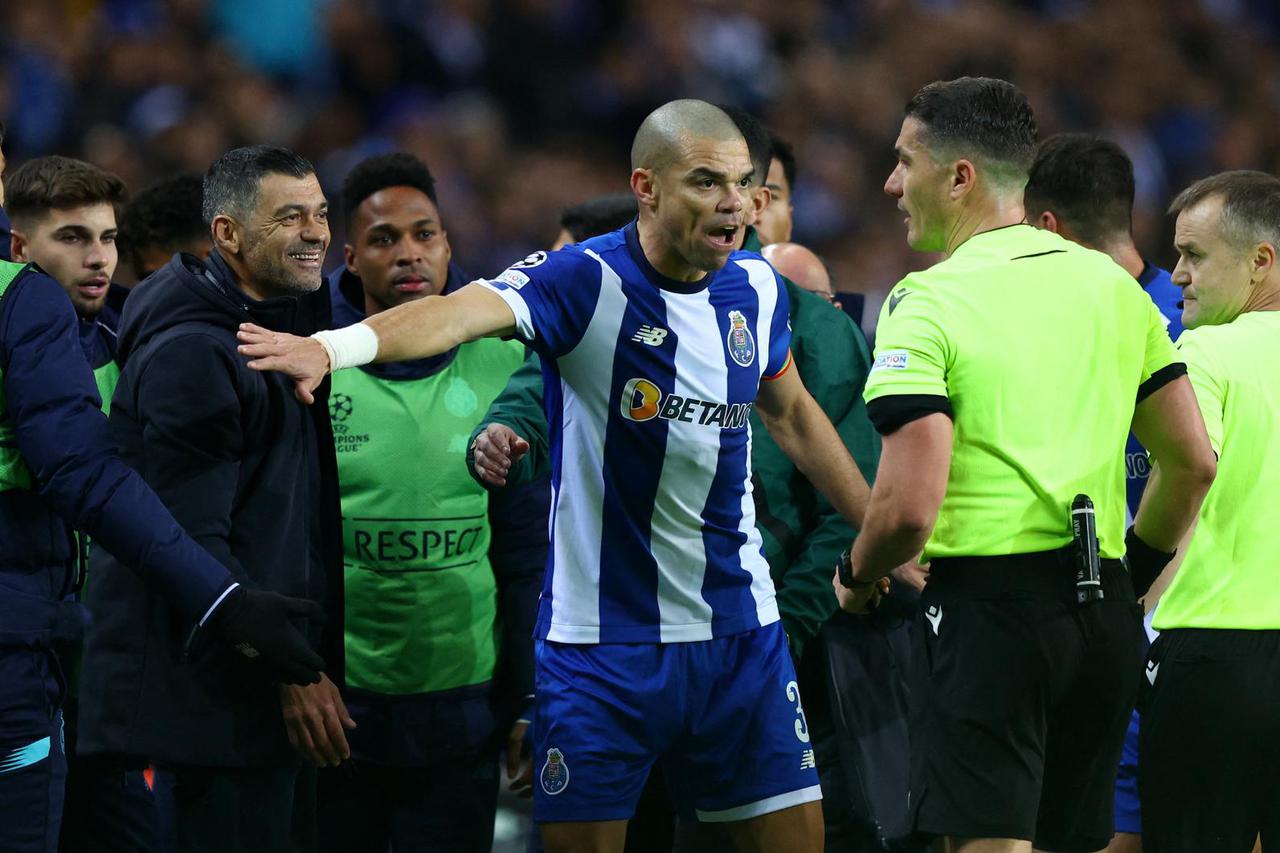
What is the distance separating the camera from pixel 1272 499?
4.14 m

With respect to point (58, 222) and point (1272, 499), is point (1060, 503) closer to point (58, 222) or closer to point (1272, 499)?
point (1272, 499)

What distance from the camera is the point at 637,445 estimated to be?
4020 mm

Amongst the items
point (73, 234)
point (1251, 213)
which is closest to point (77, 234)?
point (73, 234)

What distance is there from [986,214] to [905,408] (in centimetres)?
60

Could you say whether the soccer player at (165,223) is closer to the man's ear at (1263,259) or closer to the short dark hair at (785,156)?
the short dark hair at (785,156)

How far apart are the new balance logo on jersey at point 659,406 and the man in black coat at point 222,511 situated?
79 centimetres

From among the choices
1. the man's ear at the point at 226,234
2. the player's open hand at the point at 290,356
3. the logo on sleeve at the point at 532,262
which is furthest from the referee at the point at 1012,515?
the man's ear at the point at 226,234

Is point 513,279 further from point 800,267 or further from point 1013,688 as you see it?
point 800,267

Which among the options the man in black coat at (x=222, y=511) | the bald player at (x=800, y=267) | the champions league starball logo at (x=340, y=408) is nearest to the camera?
the man in black coat at (x=222, y=511)

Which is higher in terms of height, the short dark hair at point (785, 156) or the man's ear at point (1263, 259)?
the short dark hair at point (785, 156)

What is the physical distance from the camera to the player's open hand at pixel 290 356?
129 inches

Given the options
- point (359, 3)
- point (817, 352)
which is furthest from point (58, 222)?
point (359, 3)

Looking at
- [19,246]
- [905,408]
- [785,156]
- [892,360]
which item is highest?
[785,156]

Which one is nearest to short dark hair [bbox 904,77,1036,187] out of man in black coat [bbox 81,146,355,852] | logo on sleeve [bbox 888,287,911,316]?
logo on sleeve [bbox 888,287,911,316]
